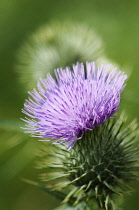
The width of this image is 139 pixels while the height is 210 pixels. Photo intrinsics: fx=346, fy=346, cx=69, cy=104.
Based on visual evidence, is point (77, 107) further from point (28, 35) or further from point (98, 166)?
point (28, 35)

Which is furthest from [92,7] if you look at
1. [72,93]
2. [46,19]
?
[72,93]

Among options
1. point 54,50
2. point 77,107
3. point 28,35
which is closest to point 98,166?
point 77,107

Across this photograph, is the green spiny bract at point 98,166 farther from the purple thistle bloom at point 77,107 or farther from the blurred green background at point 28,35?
the blurred green background at point 28,35

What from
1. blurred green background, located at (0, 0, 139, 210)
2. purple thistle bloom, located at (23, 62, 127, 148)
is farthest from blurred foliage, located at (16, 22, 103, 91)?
purple thistle bloom, located at (23, 62, 127, 148)

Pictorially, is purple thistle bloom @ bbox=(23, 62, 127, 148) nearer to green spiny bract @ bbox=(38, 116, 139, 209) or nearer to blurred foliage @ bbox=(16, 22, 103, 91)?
green spiny bract @ bbox=(38, 116, 139, 209)

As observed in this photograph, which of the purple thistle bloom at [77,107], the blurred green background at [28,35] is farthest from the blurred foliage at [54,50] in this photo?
the purple thistle bloom at [77,107]

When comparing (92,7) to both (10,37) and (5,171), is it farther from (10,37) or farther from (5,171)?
(5,171)
